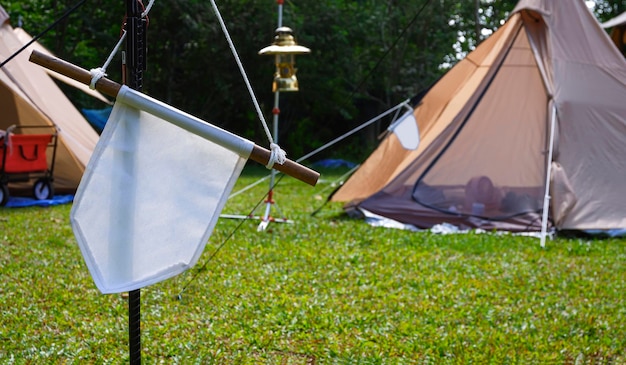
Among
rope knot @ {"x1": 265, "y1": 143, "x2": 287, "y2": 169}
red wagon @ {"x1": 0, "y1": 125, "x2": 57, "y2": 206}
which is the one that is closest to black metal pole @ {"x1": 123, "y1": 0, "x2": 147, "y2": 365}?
rope knot @ {"x1": 265, "y1": 143, "x2": 287, "y2": 169}

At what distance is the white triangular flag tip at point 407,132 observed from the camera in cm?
731

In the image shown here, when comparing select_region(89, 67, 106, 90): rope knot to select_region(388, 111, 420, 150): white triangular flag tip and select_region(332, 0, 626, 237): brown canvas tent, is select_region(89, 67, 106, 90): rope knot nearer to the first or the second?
select_region(332, 0, 626, 237): brown canvas tent

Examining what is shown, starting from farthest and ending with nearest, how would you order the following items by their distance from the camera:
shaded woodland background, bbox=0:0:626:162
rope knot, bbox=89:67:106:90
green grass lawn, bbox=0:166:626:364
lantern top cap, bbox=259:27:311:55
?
1. shaded woodland background, bbox=0:0:626:162
2. lantern top cap, bbox=259:27:311:55
3. green grass lawn, bbox=0:166:626:364
4. rope knot, bbox=89:67:106:90

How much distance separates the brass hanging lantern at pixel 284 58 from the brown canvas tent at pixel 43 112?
2.82 meters

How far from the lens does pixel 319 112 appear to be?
1566cm

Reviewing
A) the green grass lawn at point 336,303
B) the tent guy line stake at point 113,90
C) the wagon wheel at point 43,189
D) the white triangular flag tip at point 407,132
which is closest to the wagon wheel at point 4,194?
the wagon wheel at point 43,189

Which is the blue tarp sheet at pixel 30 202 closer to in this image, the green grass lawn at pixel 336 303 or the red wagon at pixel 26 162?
the red wagon at pixel 26 162

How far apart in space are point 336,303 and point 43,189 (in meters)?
4.72

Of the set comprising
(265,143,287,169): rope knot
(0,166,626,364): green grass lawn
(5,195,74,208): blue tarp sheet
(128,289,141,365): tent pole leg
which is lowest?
(5,195,74,208): blue tarp sheet

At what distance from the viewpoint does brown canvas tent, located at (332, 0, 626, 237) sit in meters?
6.77

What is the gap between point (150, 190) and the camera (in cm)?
219

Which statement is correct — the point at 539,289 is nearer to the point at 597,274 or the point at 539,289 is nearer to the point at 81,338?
the point at 597,274

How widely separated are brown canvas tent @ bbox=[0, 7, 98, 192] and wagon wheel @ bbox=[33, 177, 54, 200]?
35 centimetres

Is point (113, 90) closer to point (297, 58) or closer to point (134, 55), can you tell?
point (134, 55)
